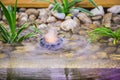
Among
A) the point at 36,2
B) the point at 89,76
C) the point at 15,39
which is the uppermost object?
the point at 36,2

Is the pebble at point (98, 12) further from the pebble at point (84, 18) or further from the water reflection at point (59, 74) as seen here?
the water reflection at point (59, 74)

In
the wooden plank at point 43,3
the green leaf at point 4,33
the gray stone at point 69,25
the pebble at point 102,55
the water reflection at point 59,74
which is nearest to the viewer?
the water reflection at point 59,74

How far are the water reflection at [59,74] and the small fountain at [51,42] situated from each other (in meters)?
0.36

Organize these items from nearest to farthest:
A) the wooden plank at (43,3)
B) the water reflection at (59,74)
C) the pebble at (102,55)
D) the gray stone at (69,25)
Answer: the water reflection at (59,74)
the pebble at (102,55)
the gray stone at (69,25)
the wooden plank at (43,3)

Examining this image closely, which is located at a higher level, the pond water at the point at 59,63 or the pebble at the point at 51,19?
the pebble at the point at 51,19

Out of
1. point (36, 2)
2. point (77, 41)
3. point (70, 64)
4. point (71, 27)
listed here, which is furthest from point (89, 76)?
point (36, 2)

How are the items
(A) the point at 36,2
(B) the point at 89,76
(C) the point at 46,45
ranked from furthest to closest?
(A) the point at 36,2 → (C) the point at 46,45 → (B) the point at 89,76

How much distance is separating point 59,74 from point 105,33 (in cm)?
68

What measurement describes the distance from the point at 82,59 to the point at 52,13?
860mm

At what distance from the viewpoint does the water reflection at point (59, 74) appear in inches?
93.5

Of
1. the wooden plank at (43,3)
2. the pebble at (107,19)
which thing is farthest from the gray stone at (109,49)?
the wooden plank at (43,3)

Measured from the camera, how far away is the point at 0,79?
239 cm

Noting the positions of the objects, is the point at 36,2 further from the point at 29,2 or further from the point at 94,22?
the point at 94,22

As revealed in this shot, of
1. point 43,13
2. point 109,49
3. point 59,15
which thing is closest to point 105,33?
point 109,49
